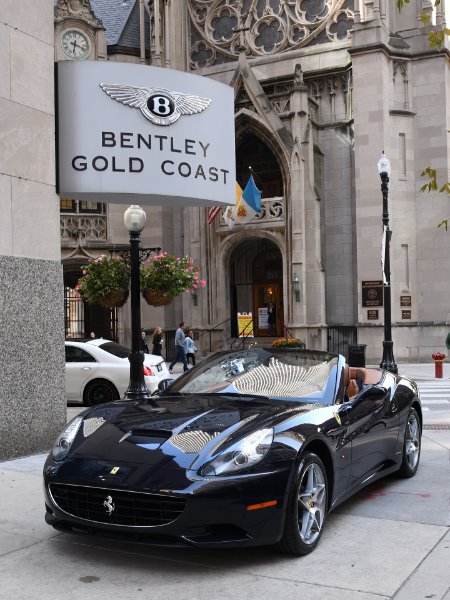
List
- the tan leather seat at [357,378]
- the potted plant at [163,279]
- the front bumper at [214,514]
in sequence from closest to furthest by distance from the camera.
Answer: the front bumper at [214,514]
the tan leather seat at [357,378]
the potted plant at [163,279]

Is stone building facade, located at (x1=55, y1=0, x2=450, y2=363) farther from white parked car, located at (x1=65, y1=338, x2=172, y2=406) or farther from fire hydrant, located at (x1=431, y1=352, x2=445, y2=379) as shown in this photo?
white parked car, located at (x1=65, y1=338, x2=172, y2=406)

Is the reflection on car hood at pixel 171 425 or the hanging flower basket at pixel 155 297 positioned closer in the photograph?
the reflection on car hood at pixel 171 425

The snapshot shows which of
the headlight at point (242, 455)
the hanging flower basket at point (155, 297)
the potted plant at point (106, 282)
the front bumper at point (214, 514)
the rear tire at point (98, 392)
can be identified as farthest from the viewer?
the hanging flower basket at point (155, 297)

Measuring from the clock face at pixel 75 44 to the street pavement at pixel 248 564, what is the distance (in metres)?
30.7

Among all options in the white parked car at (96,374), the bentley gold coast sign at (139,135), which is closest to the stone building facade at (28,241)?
the bentley gold coast sign at (139,135)

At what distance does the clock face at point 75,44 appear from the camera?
33.9 meters

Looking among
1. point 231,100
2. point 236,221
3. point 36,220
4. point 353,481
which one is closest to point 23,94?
point 36,220

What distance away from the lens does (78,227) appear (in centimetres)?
3291

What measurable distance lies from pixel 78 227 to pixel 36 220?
2425cm

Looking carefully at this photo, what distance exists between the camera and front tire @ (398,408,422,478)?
7.44 m

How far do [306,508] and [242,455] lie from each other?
0.68 m

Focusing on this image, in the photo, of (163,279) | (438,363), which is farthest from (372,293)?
(163,279)

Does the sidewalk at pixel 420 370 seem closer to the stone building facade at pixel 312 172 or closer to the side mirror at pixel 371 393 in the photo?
the stone building facade at pixel 312 172

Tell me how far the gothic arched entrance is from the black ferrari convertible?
26.3 m
